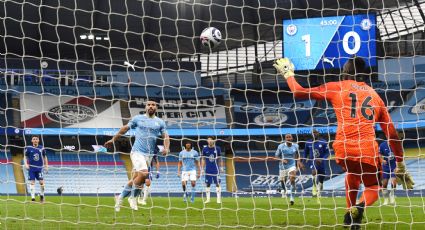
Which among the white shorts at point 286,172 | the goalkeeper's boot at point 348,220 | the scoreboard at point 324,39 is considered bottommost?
the white shorts at point 286,172

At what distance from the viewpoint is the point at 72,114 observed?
29.5 m

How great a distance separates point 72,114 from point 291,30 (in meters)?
12.6

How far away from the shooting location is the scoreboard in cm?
2084

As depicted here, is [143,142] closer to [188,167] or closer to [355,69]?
[355,69]

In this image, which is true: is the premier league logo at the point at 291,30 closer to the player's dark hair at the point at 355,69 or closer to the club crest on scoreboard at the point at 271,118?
the club crest on scoreboard at the point at 271,118

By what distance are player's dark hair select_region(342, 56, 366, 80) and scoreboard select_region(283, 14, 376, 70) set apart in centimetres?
1331

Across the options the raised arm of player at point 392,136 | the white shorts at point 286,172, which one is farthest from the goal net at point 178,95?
the raised arm of player at point 392,136

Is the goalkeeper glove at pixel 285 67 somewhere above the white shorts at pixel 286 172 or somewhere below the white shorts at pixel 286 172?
above

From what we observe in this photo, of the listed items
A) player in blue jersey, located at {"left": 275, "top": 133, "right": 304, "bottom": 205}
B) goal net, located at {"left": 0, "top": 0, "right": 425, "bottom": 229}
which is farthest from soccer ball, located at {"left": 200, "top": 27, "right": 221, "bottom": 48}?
goal net, located at {"left": 0, "top": 0, "right": 425, "bottom": 229}

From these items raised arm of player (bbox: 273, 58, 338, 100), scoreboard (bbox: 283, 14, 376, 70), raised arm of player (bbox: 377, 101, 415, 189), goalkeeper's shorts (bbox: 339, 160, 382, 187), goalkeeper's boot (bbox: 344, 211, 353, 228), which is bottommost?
goalkeeper's boot (bbox: 344, 211, 353, 228)

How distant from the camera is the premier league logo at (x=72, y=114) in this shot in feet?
95.0

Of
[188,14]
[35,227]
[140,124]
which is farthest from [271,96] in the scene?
[35,227]

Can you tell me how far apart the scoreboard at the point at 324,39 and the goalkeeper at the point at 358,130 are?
1349 centimetres

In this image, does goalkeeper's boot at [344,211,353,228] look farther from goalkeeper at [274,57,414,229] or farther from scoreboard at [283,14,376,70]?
scoreboard at [283,14,376,70]
